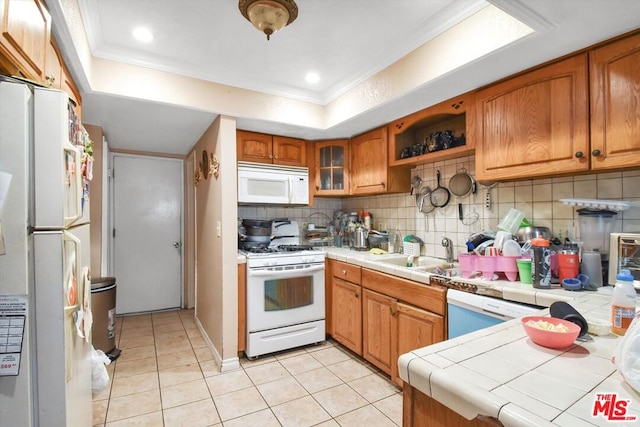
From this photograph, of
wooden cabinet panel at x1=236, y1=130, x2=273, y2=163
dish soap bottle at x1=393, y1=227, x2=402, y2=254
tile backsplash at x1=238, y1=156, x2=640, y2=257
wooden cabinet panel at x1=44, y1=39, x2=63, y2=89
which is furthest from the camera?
dish soap bottle at x1=393, y1=227, x2=402, y2=254

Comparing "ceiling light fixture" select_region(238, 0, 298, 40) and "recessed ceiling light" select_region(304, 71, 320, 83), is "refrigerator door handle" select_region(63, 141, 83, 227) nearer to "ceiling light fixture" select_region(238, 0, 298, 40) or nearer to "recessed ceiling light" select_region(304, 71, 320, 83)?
"ceiling light fixture" select_region(238, 0, 298, 40)

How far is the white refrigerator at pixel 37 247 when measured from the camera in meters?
0.89

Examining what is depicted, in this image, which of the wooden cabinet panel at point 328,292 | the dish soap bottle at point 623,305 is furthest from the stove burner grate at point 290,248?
the dish soap bottle at point 623,305

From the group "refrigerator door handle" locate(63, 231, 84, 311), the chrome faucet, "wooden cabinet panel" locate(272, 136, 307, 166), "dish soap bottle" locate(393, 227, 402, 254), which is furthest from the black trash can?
the chrome faucet

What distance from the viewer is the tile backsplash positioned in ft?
5.41

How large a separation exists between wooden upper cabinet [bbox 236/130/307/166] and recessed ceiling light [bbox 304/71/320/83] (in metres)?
0.74

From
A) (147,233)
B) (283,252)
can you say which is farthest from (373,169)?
(147,233)

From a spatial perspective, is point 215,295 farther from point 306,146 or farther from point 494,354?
point 494,354

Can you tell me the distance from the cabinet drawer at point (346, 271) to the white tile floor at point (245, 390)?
2.24 feet

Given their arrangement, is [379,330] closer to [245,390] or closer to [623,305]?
[245,390]

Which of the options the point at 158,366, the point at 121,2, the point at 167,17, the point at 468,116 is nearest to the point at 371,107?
the point at 468,116

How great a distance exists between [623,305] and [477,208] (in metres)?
1.44

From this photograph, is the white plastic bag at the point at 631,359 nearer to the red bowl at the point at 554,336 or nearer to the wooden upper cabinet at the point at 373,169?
the red bowl at the point at 554,336

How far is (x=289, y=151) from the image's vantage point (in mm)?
3133
